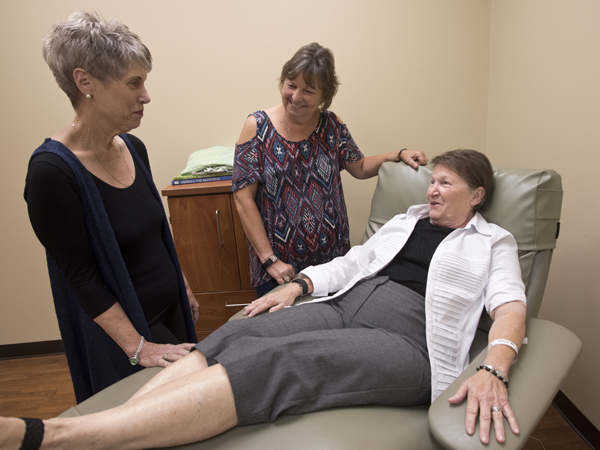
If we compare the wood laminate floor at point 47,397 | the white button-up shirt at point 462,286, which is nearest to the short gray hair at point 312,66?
the white button-up shirt at point 462,286

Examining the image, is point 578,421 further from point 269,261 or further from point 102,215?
point 102,215

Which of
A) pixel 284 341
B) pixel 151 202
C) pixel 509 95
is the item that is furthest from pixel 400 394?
pixel 509 95

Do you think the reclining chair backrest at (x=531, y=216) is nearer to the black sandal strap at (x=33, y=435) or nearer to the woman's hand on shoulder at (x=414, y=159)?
the woman's hand on shoulder at (x=414, y=159)

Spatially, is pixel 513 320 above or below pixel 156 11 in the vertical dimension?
below

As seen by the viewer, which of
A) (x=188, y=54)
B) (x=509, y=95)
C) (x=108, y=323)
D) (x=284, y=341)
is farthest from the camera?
(x=188, y=54)

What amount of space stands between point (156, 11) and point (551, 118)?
2.02 metres

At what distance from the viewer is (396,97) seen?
217 cm

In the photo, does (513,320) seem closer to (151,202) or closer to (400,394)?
(400,394)

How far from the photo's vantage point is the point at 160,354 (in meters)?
1.16

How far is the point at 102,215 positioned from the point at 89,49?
431 mm

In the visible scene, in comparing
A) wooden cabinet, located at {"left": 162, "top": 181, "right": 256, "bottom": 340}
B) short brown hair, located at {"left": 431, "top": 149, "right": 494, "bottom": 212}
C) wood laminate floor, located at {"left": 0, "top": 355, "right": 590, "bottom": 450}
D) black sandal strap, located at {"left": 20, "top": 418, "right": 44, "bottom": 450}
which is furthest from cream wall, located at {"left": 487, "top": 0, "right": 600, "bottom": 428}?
black sandal strap, located at {"left": 20, "top": 418, "right": 44, "bottom": 450}

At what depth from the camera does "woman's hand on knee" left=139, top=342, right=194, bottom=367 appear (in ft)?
3.71

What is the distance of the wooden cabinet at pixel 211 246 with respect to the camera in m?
1.89

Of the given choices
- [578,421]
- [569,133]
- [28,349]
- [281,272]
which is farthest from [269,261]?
[28,349]
